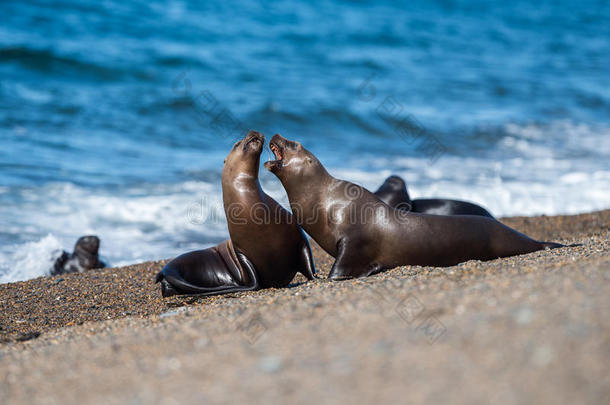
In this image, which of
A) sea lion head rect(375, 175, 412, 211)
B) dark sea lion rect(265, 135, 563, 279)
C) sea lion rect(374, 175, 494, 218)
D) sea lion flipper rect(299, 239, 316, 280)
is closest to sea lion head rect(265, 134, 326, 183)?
dark sea lion rect(265, 135, 563, 279)

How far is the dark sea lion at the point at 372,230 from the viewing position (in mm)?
6156

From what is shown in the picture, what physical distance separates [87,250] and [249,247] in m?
3.29

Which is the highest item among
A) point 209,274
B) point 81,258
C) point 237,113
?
point 237,113

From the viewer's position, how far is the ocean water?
10.7 m

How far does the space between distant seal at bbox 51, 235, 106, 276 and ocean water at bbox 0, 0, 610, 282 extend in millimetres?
192

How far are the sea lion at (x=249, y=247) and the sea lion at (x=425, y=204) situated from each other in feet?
7.17

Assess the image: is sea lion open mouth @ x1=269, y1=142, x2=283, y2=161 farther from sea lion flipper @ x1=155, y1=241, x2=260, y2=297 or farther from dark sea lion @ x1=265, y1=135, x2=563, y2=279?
sea lion flipper @ x1=155, y1=241, x2=260, y2=297

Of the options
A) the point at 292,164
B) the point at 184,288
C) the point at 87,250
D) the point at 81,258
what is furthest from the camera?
the point at 87,250

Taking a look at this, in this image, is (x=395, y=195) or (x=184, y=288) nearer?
(x=184, y=288)

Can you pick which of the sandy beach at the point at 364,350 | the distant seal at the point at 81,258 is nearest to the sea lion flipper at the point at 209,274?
the sandy beach at the point at 364,350

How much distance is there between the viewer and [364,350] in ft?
9.62

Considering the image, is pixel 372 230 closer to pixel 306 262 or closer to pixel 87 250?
pixel 306 262

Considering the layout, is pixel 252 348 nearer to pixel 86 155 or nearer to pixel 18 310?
pixel 18 310

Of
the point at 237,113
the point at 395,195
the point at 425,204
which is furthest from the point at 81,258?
the point at 237,113
